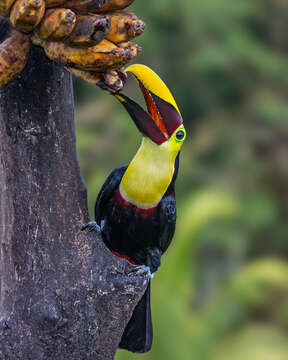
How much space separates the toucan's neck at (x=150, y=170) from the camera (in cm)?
125

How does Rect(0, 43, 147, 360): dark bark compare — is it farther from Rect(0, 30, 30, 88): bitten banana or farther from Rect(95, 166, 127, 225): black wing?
Rect(95, 166, 127, 225): black wing

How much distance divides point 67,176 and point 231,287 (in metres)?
2.50

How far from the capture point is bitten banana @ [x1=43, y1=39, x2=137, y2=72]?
92 cm

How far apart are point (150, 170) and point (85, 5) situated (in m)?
0.42

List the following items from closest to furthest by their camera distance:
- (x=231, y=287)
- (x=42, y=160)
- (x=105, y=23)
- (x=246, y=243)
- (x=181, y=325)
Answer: (x=105, y=23) → (x=42, y=160) → (x=181, y=325) → (x=231, y=287) → (x=246, y=243)

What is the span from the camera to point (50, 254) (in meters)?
1.12

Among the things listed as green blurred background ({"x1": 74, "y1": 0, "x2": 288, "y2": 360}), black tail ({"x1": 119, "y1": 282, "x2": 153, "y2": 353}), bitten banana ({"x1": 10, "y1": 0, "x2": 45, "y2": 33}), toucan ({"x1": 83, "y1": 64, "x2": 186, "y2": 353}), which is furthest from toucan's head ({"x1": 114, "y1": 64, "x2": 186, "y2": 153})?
green blurred background ({"x1": 74, "y1": 0, "x2": 288, "y2": 360})

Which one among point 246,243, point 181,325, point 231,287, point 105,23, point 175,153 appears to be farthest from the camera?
point 246,243

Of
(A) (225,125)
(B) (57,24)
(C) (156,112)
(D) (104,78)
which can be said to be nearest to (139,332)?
(C) (156,112)

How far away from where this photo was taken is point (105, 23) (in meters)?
0.88

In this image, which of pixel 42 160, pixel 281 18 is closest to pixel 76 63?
pixel 42 160

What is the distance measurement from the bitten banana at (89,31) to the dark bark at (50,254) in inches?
6.8

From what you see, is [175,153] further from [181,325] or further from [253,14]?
[253,14]

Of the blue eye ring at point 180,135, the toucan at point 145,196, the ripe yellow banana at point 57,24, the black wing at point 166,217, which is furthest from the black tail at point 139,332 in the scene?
the ripe yellow banana at point 57,24
